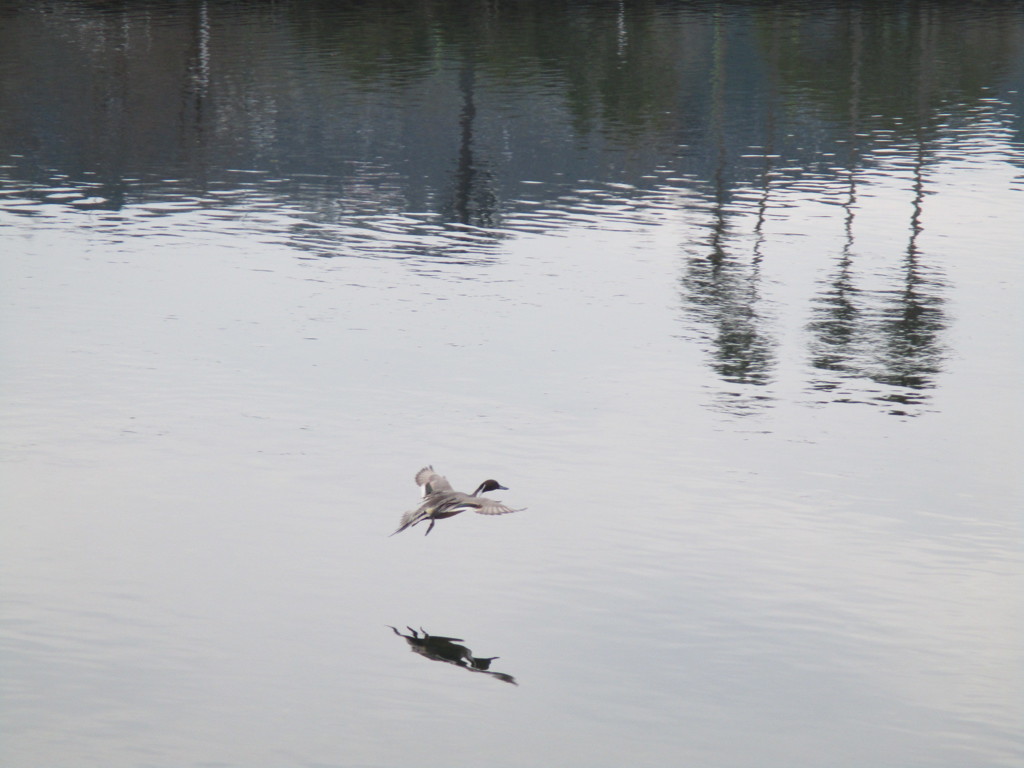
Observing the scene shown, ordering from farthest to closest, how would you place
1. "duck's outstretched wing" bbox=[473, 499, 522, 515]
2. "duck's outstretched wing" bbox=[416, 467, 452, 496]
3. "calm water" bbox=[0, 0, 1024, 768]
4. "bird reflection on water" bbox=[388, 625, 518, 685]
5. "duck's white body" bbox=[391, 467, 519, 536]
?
"duck's outstretched wing" bbox=[416, 467, 452, 496] → "duck's white body" bbox=[391, 467, 519, 536] → "duck's outstretched wing" bbox=[473, 499, 522, 515] → "bird reflection on water" bbox=[388, 625, 518, 685] → "calm water" bbox=[0, 0, 1024, 768]

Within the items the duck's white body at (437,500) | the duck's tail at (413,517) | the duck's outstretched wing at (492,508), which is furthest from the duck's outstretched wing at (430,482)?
the duck's outstretched wing at (492,508)

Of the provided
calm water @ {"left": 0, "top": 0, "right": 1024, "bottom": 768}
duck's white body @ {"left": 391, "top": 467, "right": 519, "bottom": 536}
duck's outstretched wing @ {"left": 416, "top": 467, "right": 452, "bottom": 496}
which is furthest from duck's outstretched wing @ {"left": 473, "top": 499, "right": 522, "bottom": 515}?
duck's outstretched wing @ {"left": 416, "top": 467, "right": 452, "bottom": 496}

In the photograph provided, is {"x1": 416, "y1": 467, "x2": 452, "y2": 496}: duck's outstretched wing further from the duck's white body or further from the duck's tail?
the duck's tail

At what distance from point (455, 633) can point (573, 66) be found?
73045 mm

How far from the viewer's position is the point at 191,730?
1783 cm

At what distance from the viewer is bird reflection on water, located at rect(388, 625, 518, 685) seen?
19500mm

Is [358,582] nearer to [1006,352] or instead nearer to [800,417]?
[800,417]

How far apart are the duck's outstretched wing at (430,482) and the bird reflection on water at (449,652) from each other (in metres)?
2.68

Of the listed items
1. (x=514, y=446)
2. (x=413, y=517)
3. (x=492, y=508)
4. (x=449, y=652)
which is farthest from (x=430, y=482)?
(x=514, y=446)

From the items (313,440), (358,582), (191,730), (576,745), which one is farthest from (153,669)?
(313,440)

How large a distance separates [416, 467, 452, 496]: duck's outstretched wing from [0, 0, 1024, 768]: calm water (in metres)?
1.11

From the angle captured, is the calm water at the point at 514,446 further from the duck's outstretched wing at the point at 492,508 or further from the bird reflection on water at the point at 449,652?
the duck's outstretched wing at the point at 492,508

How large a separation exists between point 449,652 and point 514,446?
815 cm

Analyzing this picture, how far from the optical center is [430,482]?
74.6 feet
